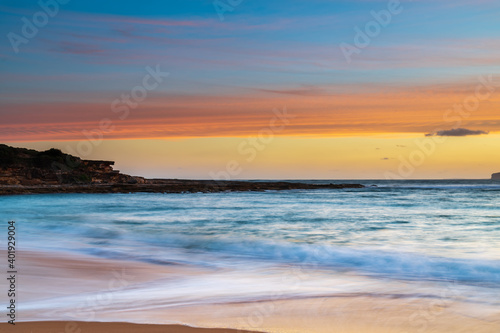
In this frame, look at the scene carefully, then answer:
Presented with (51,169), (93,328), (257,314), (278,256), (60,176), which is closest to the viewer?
(93,328)

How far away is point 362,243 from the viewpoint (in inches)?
525

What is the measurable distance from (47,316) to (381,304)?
13.2 ft

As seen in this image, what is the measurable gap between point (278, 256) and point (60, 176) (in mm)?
50243

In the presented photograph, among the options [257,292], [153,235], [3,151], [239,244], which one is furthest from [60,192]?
[257,292]

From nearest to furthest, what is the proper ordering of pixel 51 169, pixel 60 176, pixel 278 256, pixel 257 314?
pixel 257 314 < pixel 278 256 < pixel 51 169 < pixel 60 176

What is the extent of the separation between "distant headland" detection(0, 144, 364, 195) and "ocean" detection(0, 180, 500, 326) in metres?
29.5

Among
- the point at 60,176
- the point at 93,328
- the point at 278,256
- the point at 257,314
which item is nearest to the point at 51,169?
the point at 60,176

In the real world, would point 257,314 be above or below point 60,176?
below

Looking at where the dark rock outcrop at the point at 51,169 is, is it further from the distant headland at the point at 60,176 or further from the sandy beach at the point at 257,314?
the sandy beach at the point at 257,314

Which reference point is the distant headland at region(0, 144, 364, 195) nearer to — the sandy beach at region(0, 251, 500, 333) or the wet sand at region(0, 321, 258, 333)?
the sandy beach at region(0, 251, 500, 333)

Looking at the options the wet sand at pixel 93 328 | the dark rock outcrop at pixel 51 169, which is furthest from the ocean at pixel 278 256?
the dark rock outcrop at pixel 51 169

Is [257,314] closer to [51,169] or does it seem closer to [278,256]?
[278,256]

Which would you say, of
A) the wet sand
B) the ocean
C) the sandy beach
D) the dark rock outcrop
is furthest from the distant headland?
the wet sand

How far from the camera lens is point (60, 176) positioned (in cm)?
5638
